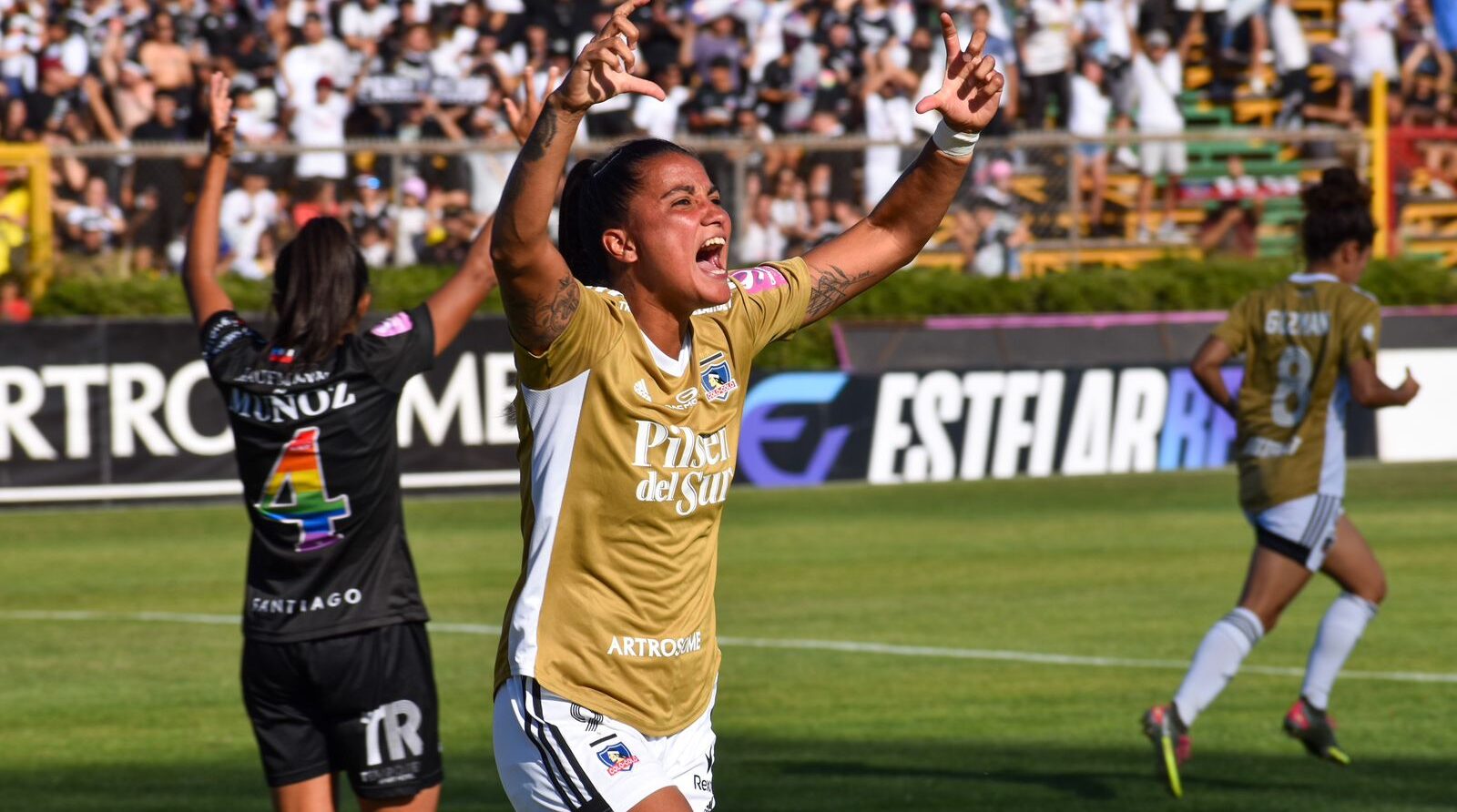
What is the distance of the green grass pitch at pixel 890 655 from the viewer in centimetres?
826

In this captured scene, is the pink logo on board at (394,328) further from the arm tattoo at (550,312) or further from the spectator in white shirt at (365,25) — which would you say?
the spectator in white shirt at (365,25)

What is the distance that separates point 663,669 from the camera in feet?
13.8

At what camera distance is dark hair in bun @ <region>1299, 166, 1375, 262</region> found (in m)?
8.20

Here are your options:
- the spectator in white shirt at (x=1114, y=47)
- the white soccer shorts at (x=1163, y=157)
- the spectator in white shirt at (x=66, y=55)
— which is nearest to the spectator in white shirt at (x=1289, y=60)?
the spectator in white shirt at (x=1114, y=47)

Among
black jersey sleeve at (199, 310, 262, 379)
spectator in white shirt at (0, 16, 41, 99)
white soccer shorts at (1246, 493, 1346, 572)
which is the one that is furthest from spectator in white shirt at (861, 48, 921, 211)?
black jersey sleeve at (199, 310, 262, 379)

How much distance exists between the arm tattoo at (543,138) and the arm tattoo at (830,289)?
4.30 feet

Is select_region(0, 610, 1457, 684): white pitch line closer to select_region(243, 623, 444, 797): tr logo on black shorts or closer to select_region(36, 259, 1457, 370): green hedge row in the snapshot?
select_region(243, 623, 444, 797): tr logo on black shorts

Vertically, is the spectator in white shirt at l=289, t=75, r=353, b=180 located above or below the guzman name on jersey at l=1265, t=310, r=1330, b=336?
above

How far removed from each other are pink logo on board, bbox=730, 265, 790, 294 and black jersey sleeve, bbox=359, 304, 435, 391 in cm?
111

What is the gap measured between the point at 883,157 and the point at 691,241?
1610cm

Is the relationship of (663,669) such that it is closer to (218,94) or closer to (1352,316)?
(218,94)

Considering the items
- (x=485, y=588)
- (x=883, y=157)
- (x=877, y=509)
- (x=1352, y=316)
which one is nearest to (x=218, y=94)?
(x=1352, y=316)

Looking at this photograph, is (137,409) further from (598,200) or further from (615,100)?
(598,200)

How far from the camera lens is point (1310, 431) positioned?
326 inches
